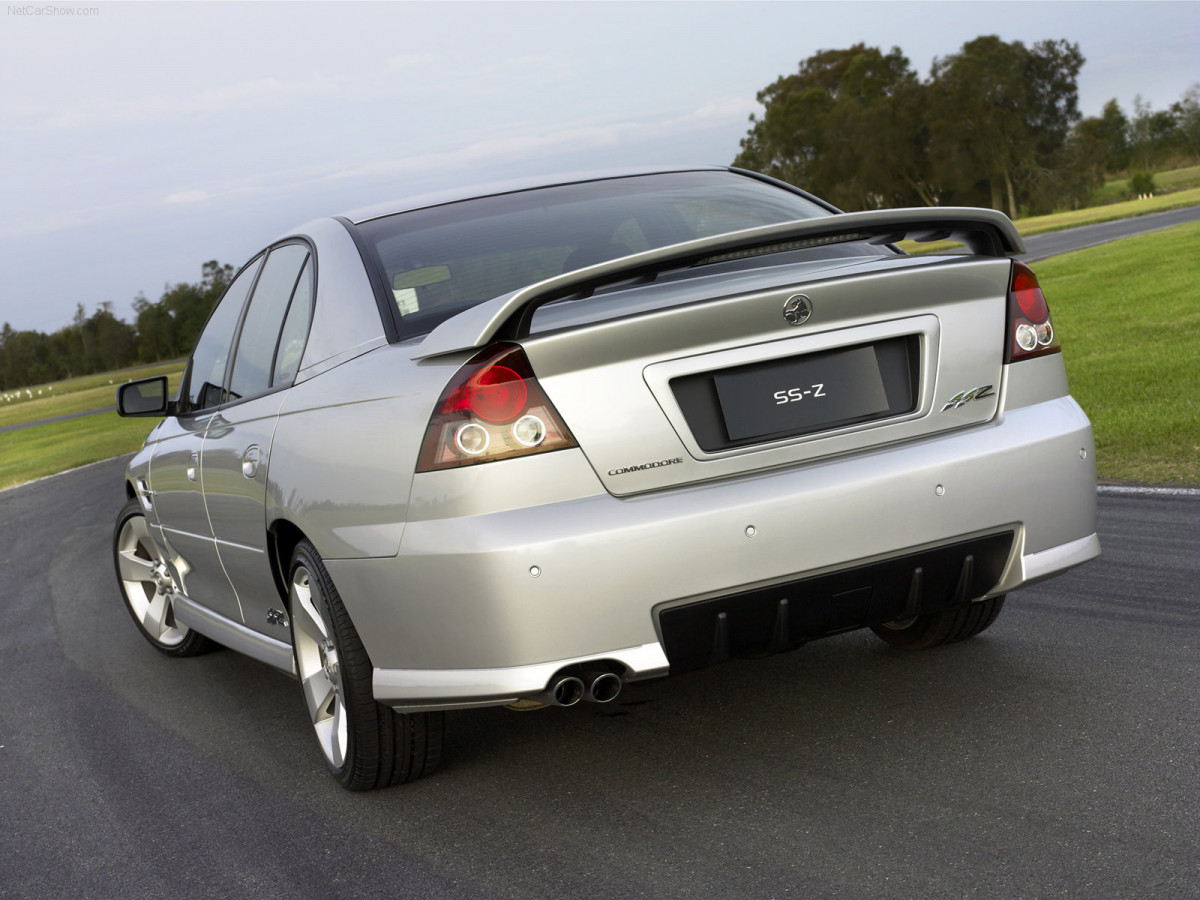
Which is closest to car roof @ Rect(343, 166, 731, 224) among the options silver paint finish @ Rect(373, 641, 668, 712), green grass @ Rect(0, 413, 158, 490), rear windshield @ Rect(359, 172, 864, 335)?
rear windshield @ Rect(359, 172, 864, 335)

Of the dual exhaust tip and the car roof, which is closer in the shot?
the dual exhaust tip

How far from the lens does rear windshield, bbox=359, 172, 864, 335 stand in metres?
3.78

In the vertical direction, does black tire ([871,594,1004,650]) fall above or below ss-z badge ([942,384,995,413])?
below

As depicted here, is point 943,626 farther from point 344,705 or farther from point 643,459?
point 344,705

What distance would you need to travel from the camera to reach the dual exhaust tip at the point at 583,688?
10.1 ft

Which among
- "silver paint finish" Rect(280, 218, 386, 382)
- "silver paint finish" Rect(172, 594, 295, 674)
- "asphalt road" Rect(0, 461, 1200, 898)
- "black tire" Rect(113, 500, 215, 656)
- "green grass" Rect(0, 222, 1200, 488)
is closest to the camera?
"asphalt road" Rect(0, 461, 1200, 898)

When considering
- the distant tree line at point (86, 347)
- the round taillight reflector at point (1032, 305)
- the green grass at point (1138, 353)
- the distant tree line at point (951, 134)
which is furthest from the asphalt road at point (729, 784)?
the distant tree line at point (86, 347)

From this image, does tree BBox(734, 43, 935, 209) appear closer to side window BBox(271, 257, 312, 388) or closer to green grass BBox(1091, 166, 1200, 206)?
green grass BBox(1091, 166, 1200, 206)

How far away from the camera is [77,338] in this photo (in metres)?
122

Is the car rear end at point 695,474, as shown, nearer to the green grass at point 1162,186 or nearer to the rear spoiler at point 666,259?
the rear spoiler at point 666,259

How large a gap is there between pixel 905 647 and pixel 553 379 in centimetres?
208

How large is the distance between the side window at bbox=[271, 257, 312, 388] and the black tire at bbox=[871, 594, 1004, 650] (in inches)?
85.9

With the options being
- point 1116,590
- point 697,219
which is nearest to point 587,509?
point 697,219

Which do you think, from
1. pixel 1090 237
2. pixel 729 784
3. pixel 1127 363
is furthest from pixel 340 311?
pixel 1090 237
